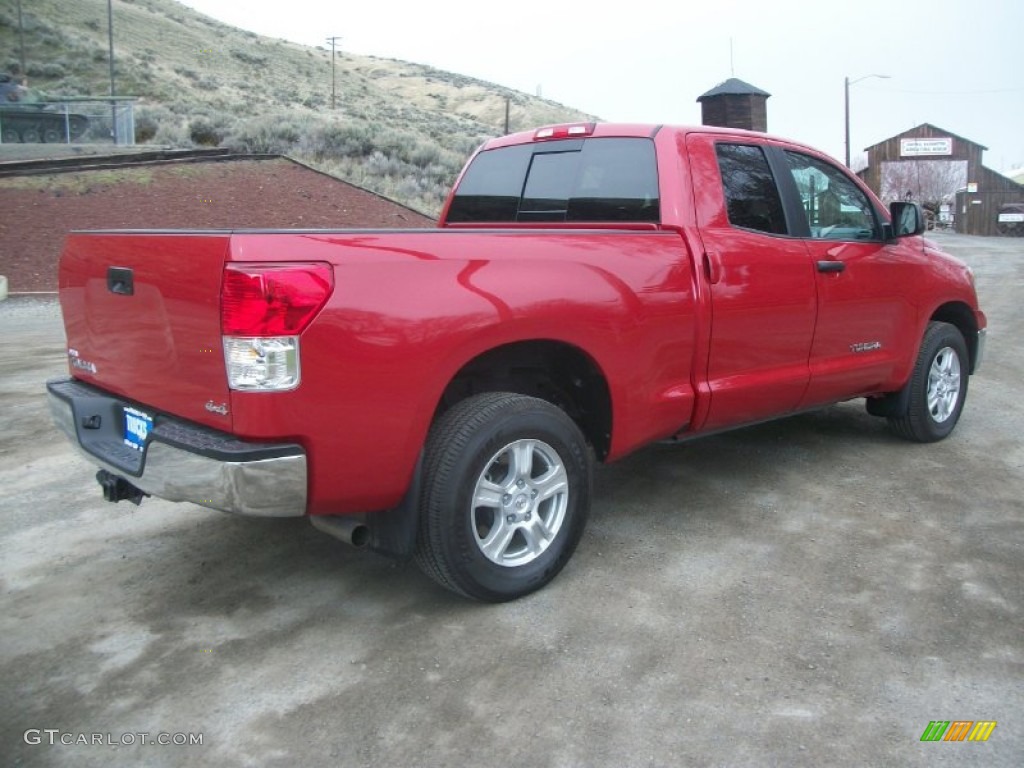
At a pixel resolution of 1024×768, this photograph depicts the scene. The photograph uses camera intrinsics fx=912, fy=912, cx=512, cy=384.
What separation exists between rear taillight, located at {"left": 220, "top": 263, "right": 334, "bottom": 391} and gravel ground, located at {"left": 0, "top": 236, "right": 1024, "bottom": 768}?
105 centimetres

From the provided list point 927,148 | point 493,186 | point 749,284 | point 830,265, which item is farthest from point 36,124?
point 927,148

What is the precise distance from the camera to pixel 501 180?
16.4 feet

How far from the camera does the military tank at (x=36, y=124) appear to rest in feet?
102

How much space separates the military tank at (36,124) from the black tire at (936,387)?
31.8 metres

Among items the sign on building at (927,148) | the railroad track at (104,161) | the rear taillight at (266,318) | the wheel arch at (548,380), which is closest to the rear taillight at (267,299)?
the rear taillight at (266,318)

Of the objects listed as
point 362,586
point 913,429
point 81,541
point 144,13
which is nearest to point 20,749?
point 362,586

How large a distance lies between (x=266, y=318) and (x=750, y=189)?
2.73m

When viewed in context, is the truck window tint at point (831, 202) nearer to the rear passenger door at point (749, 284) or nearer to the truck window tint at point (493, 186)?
the rear passenger door at point (749, 284)

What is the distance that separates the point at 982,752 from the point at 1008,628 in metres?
0.87

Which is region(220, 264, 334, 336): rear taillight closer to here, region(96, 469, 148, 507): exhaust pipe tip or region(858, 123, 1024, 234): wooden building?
region(96, 469, 148, 507): exhaust pipe tip

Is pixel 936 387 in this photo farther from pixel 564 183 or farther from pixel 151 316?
pixel 151 316

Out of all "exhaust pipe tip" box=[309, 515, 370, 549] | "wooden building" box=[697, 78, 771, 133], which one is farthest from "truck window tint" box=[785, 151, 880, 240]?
"wooden building" box=[697, 78, 771, 133]

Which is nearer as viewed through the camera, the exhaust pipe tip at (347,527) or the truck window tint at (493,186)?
the exhaust pipe tip at (347,527)

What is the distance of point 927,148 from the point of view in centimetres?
6838
